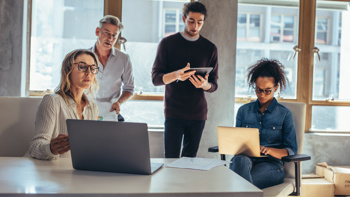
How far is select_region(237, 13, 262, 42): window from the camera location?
4184 millimetres

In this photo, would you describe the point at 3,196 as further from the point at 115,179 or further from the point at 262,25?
the point at 262,25

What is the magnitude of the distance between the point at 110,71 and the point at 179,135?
81cm

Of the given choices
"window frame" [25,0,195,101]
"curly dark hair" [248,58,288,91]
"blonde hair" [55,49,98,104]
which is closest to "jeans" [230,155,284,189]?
"curly dark hair" [248,58,288,91]

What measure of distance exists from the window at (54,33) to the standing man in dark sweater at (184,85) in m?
1.08

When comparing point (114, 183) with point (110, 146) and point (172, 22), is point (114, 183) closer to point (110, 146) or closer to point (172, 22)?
point (110, 146)

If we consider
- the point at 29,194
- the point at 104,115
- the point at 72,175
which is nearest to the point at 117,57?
the point at 104,115

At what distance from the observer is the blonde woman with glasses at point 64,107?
1.75 meters

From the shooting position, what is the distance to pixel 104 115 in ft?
10.3

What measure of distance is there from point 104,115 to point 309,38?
8.26 ft

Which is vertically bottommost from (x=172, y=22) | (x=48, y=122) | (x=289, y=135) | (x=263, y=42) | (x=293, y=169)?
(x=293, y=169)

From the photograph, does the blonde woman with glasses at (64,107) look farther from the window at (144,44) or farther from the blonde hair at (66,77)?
the window at (144,44)

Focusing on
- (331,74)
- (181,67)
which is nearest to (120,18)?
(181,67)

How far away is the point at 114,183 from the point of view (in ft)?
4.37

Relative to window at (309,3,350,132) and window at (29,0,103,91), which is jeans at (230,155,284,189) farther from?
window at (29,0,103,91)
